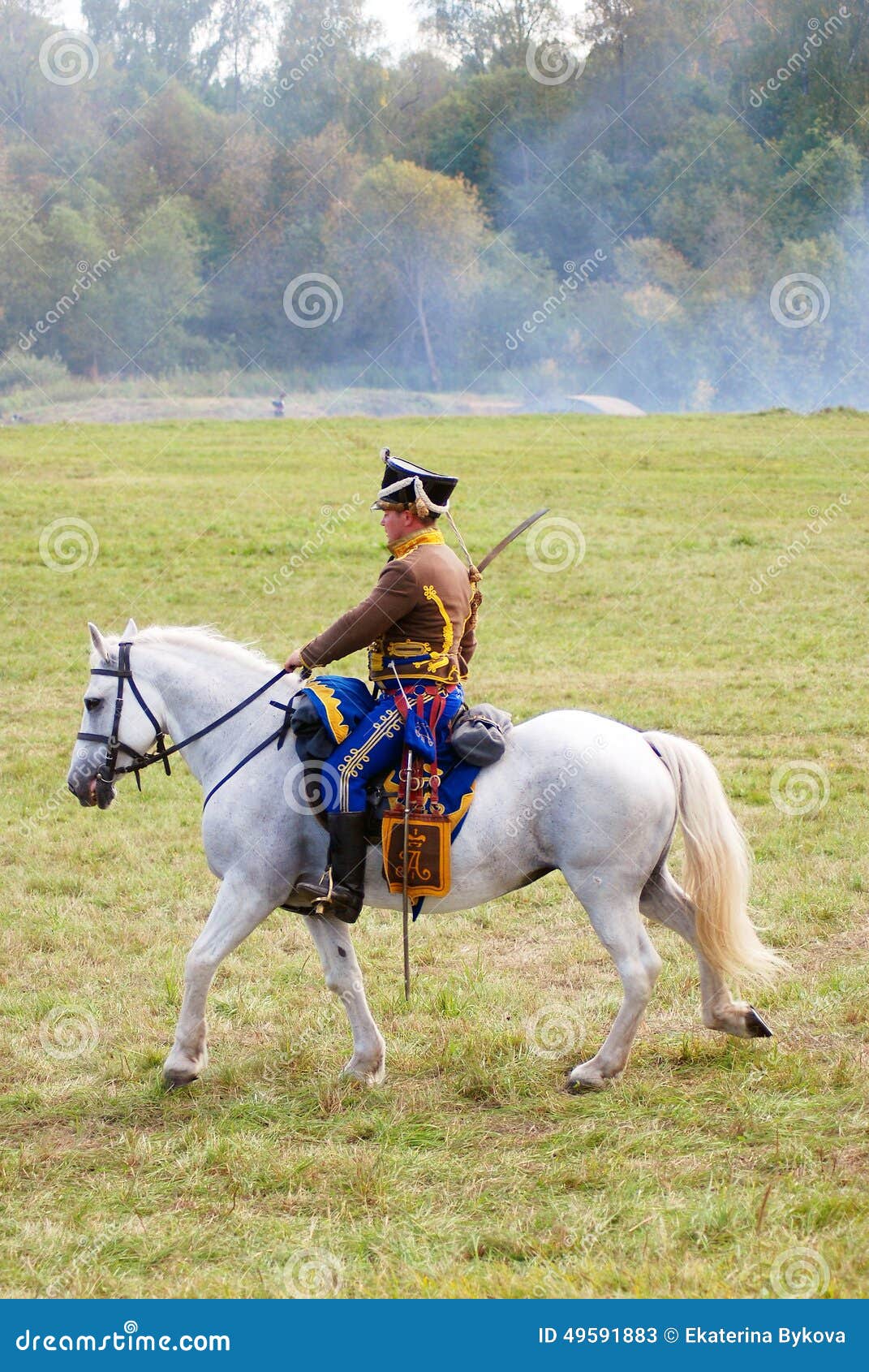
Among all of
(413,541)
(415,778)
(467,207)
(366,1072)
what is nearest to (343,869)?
(415,778)

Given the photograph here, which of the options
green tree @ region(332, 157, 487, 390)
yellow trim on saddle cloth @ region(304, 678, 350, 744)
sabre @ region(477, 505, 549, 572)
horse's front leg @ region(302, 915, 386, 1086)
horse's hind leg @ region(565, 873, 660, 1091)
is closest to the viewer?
horse's hind leg @ region(565, 873, 660, 1091)

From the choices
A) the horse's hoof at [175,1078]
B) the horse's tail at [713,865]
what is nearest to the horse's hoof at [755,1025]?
the horse's tail at [713,865]

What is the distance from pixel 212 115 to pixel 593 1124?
77555mm

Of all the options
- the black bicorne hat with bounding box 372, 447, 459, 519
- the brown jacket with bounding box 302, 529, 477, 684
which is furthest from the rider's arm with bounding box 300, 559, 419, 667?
the black bicorne hat with bounding box 372, 447, 459, 519

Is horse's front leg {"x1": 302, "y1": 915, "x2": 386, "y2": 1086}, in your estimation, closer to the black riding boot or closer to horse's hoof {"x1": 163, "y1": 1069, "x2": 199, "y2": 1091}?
the black riding boot

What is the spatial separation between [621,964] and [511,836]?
2.42 feet

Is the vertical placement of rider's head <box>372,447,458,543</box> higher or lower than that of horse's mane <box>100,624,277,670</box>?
higher

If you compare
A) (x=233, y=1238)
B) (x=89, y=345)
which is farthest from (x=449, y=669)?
(x=89, y=345)

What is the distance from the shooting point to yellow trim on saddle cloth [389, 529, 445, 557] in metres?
6.22

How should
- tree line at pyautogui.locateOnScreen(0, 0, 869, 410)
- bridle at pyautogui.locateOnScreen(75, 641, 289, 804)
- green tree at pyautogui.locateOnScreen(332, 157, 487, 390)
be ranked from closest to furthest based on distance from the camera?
bridle at pyautogui.locateOnScreen(75, 641, 289, 804) < tree line at pyautogui.locateOnScreen(0, 0, 869, 410) < green tree at pyautogui.locateOnScreen(332, 157, 487, 390)

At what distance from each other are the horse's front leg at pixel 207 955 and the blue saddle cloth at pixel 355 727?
2.61ft

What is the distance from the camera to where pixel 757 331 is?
59.2m

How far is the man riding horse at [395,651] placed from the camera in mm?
6043

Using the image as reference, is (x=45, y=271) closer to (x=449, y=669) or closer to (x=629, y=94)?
(x=629, y=94)
